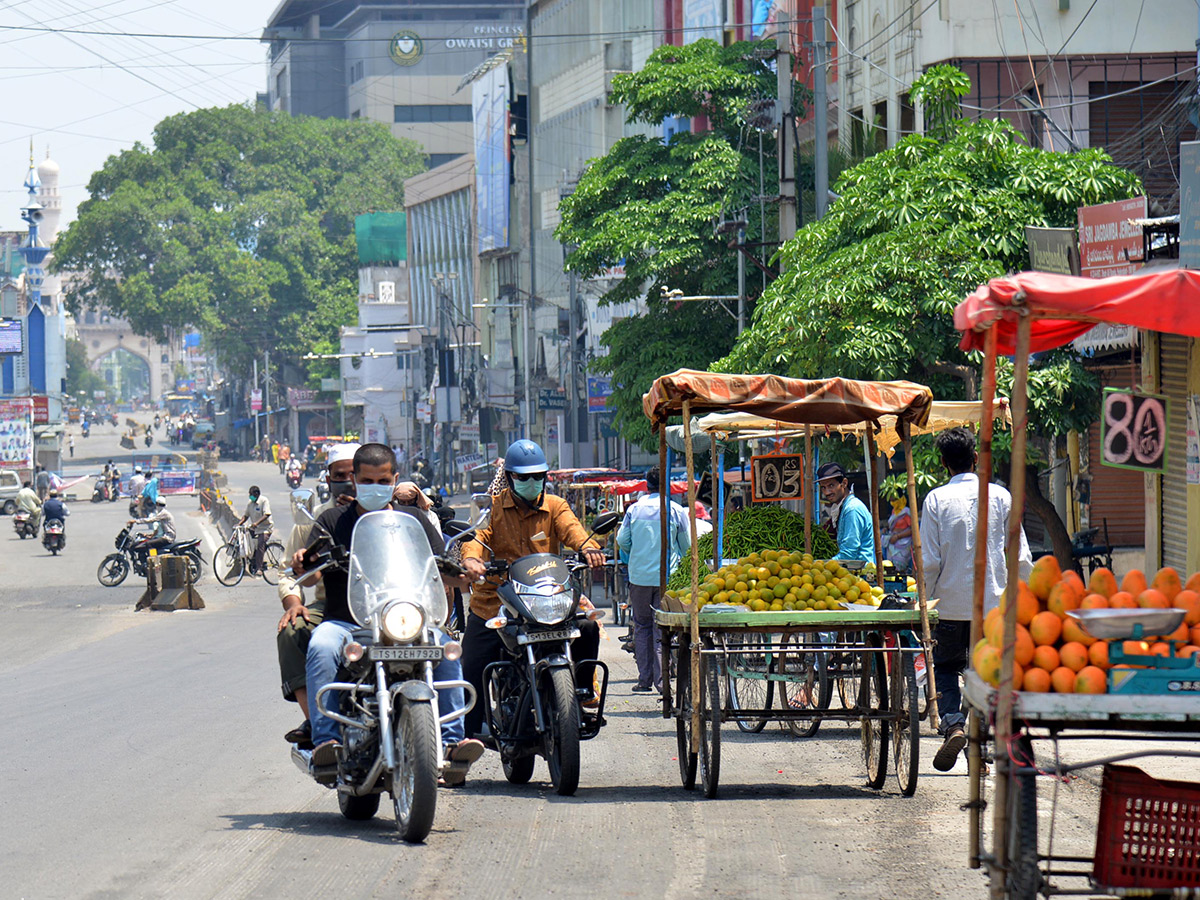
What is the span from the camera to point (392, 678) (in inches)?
265

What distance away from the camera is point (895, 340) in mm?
16812

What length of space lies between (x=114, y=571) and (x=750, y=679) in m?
21.6

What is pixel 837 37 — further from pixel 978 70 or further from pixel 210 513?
pixel 210 513

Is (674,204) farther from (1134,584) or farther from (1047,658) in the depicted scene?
(1047,658)

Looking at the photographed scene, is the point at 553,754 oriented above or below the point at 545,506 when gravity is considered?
below

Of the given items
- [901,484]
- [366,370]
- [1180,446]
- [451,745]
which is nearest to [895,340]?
[901,484]

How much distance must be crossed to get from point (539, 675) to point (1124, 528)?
1609 centimetres

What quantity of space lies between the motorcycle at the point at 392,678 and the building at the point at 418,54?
10827cm

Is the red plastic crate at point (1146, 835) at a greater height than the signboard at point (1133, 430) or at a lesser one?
lesser

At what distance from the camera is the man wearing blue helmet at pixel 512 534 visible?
8.27 metres

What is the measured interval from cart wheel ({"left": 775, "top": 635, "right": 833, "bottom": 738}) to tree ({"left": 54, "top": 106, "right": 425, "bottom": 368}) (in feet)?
264

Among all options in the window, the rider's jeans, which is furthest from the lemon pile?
the window

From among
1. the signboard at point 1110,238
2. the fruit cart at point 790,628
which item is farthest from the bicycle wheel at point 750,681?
the signboard at point 1110,238

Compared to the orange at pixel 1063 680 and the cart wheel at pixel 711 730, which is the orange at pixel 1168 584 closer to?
the orange at pixel 1063 680
